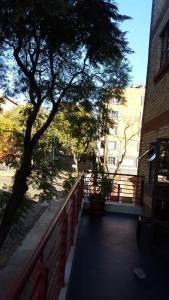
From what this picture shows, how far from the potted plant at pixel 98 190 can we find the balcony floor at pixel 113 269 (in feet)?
6.81

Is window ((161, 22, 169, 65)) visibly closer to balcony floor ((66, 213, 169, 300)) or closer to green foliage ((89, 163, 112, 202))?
green foliage ((89, 163, 112, 202))

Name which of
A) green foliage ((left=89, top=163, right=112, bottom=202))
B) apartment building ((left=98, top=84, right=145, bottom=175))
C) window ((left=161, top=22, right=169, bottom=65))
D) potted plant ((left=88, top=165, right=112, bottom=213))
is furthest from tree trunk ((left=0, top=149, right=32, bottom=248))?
apartment building ((left=98, top=84, right=145, bottom=175))

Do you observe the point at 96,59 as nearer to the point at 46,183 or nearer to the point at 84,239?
the point at 46,183

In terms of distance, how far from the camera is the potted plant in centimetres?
1107

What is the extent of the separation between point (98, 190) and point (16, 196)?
373 centimetres

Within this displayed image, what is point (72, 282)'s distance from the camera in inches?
205

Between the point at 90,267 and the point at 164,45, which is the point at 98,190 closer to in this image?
the point at 164,45

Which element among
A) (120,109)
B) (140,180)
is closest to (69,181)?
(140,180)

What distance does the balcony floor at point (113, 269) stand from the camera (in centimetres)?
491

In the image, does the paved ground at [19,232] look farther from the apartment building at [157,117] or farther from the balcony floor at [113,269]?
the apartment building at [157,117]

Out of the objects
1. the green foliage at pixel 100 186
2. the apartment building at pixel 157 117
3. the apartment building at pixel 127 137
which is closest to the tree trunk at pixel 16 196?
the apartment building at pixel 157 117

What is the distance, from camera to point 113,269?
232 inches

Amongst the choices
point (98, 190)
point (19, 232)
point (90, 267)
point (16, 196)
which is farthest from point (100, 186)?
point (90, 267)

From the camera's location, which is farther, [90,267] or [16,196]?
[16,196]
